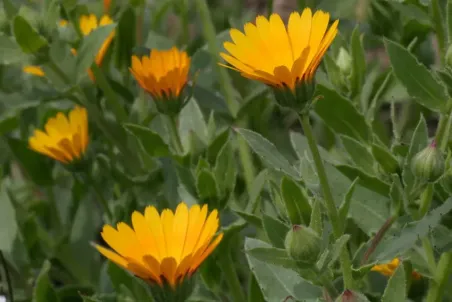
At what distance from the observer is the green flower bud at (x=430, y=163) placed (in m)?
0.92

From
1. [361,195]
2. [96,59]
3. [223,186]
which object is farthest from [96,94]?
[361,195]

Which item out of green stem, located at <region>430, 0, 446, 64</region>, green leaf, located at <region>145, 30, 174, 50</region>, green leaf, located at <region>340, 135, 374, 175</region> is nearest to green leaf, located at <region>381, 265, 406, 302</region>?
green leaf, located at <region>340, 135, 374, 175</region>

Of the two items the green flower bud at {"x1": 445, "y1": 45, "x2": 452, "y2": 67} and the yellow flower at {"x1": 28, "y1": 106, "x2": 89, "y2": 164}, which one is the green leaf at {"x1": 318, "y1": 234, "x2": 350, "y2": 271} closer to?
the green flower bud at {"x1": 445, "y1": 45, "x2": 452, "y2": 67}

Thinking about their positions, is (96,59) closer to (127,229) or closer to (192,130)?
(192,130)

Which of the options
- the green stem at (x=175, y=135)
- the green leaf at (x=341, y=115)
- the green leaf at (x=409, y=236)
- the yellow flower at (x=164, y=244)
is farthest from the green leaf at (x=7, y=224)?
the green leaf at (x=409, y=236)

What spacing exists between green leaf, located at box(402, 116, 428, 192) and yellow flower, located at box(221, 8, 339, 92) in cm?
17

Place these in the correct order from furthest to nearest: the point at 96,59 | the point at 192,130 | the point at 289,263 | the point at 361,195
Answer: the point at 96,59
the point at 192,130
the point at 361,195
the point at 289,263

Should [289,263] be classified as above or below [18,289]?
above

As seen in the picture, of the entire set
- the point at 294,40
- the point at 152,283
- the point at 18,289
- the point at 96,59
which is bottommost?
the point at 18,289

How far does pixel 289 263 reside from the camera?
2.92ft

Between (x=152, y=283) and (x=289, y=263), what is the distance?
0.52 feet

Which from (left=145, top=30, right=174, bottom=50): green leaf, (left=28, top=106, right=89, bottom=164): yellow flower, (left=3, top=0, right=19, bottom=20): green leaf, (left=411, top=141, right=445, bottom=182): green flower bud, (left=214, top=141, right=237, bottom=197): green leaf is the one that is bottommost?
(left=28, top=106, right=89, bottom=164): yellow flower

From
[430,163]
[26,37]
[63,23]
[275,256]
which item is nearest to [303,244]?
[275,256]

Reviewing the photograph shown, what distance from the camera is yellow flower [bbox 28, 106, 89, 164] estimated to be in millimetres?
1352
